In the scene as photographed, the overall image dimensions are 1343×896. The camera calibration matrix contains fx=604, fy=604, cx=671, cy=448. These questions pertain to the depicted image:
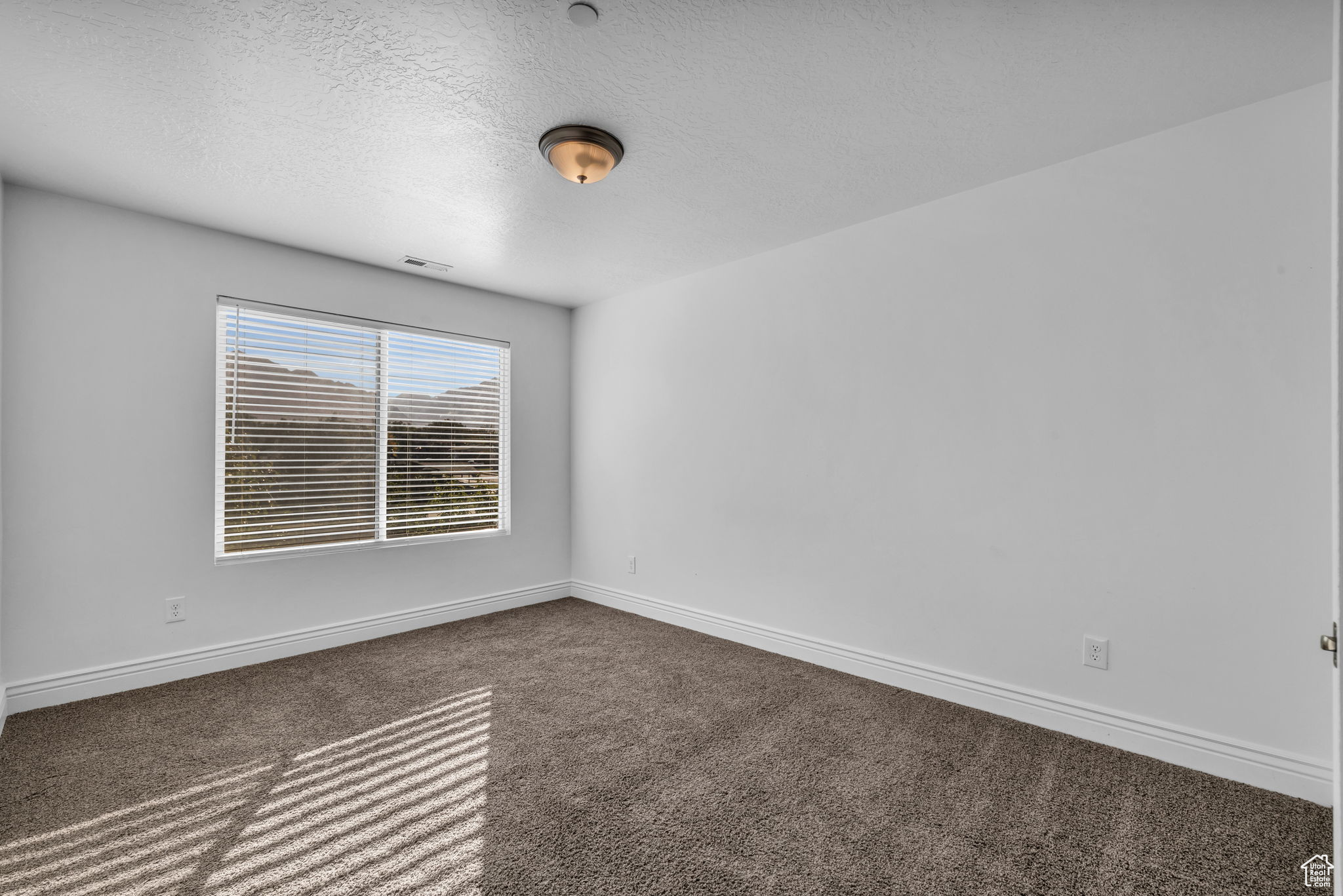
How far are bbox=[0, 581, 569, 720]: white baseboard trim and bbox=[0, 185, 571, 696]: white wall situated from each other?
5cm

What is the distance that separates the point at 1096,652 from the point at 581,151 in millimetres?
2900

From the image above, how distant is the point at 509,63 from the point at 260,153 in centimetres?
130

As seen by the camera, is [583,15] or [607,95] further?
[607,95]

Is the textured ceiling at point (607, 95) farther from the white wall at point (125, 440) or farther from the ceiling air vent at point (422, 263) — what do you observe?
the ceiling air vent at point (422, 263)

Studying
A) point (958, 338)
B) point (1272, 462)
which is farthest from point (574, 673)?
point (1272, 462)

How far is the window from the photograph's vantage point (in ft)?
11.2

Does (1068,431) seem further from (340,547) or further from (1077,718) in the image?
(340,547)

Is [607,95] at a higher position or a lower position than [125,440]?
higher

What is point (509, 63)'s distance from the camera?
1925 millimetres

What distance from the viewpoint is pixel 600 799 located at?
2.05m

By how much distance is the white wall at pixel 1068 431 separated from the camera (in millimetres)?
2109

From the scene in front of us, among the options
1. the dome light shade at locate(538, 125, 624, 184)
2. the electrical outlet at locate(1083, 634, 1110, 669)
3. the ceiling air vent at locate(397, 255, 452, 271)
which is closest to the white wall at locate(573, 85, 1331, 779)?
the electrical outlet at locate(1083, 634, 1110, 669)

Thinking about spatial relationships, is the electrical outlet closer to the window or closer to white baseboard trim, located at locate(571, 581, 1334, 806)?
white baseboard trim, located at locate(571, 581, 1334, 806)

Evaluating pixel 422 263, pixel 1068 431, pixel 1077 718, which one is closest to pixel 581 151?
pixel 422 263
